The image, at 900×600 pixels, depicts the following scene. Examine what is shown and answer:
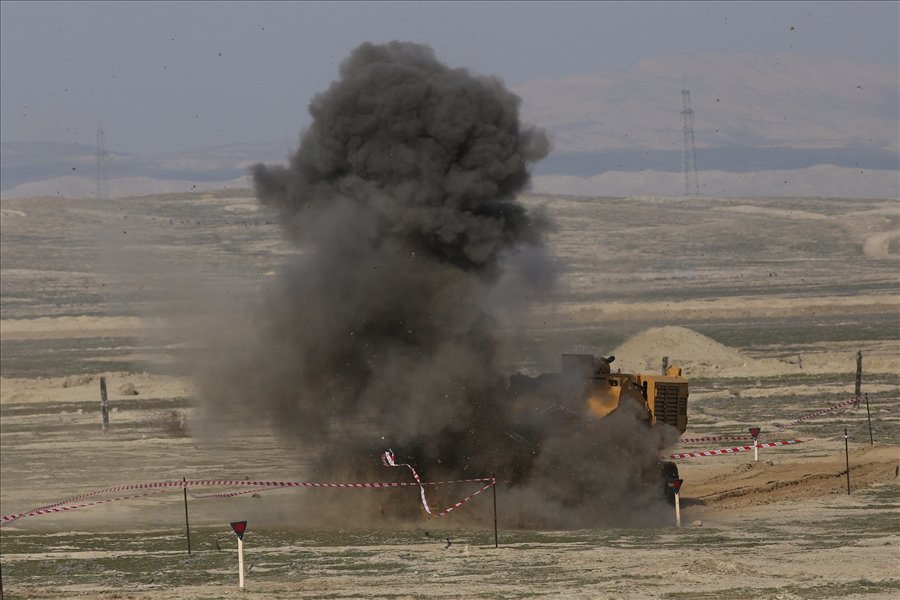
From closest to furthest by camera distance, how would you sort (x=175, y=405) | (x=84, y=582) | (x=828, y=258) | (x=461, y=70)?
(x=84, y=582)
(x=461, y=70)
(x=175, y=405)
(x=828, y=258)

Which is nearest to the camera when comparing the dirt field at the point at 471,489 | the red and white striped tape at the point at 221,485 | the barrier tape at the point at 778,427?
the dirt field at the point at 471,489

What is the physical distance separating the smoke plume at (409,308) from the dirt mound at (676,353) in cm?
2754

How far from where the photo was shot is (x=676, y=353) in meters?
57.4

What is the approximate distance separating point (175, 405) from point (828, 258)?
3761 inches

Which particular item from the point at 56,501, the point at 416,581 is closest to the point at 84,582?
the point at 416,581

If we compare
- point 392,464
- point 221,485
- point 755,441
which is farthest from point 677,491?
point 221,485

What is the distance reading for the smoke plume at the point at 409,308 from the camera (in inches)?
1056

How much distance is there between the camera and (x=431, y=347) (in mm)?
27109

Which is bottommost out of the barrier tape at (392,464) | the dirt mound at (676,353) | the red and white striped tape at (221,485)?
the dirt mound at (676,353)

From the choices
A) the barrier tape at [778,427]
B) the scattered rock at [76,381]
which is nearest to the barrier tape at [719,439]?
the barrier tape at [778,427]

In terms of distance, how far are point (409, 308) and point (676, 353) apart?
31402 mm

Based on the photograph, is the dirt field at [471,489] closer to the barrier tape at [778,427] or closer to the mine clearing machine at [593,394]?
the barrier tape at [778,427]

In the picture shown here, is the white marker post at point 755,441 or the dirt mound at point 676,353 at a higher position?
the white marker post at point 755,441

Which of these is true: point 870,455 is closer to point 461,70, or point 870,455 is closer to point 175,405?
point 461,70
